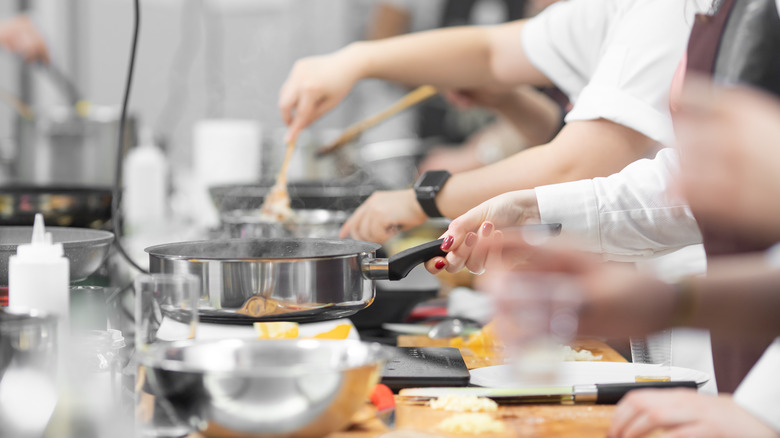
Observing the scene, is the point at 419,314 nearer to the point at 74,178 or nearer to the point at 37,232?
the point at 37,232

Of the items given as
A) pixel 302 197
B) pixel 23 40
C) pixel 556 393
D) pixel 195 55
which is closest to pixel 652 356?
pixel 556 393

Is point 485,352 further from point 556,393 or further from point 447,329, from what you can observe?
point 556,393

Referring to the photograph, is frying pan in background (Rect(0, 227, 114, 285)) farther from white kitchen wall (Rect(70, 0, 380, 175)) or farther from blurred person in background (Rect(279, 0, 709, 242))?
white kitchen wall (Rect(70, 0, 380, 175))

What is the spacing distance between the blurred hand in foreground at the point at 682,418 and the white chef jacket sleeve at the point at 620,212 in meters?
0.33

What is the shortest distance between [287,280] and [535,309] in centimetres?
38

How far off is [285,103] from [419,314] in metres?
A: 0.48

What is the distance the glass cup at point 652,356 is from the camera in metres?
0.93

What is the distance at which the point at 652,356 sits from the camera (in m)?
1.01

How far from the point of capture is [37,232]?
2.70 feet

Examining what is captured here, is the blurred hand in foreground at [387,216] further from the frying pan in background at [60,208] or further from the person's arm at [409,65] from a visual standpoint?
the frying pan in background at [60,208]

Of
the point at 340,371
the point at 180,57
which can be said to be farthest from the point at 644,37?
the point at 180,57

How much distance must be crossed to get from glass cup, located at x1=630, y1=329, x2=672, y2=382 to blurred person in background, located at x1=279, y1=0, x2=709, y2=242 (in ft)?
0.79

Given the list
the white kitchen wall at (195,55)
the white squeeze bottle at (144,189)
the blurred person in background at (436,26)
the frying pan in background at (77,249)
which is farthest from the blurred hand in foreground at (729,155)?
the blurred person in background at (436,26)

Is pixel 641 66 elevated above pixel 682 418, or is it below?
above
